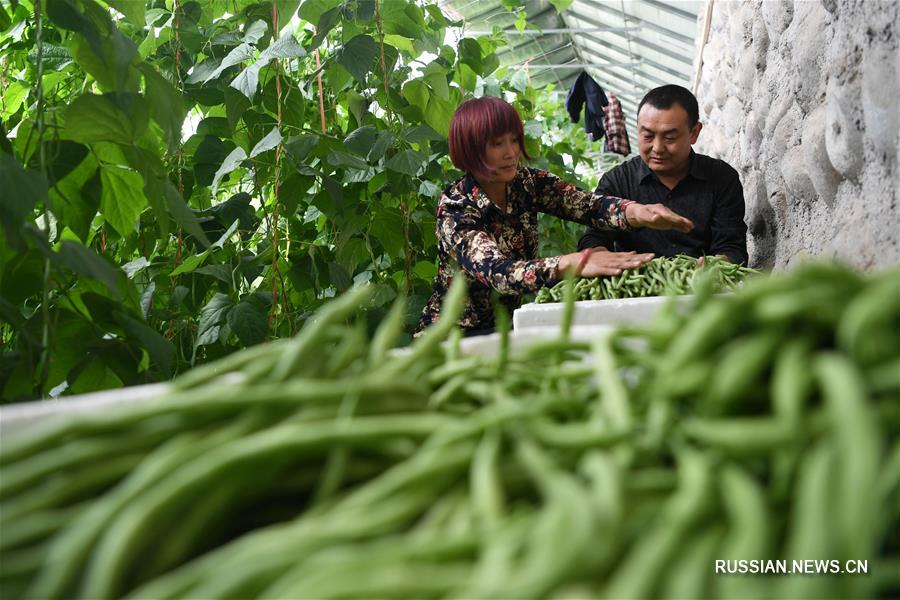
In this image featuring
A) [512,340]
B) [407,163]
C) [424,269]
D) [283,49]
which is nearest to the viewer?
[512,340]

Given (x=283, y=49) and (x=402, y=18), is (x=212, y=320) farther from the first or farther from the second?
(x=402, y=18)

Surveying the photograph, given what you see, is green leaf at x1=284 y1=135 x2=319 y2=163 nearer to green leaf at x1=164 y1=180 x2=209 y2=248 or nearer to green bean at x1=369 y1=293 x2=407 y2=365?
green leaf at x1=164 y1=180 x2=209 y2=248

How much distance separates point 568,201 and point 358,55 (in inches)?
19.4

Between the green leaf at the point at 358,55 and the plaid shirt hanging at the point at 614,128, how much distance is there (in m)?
2.16

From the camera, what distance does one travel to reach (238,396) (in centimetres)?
30

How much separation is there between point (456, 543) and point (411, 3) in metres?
1.48

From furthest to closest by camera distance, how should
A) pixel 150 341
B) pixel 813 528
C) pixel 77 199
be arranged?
1. pixel 77 199
2. pixel 150 341
3. pixel 813 528

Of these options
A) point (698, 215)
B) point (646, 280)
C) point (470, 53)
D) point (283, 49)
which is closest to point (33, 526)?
point (646, 280)

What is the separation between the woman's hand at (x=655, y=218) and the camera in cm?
133

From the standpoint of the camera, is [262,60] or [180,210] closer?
[180,210]

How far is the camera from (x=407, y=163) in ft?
5.08

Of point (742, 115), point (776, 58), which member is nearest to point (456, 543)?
point (776, 58)

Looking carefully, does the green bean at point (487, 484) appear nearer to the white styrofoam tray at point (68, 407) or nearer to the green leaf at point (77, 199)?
the white styrofoam tray at point (68, 407)

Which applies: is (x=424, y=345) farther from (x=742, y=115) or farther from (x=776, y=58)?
(x=742, y=115)
